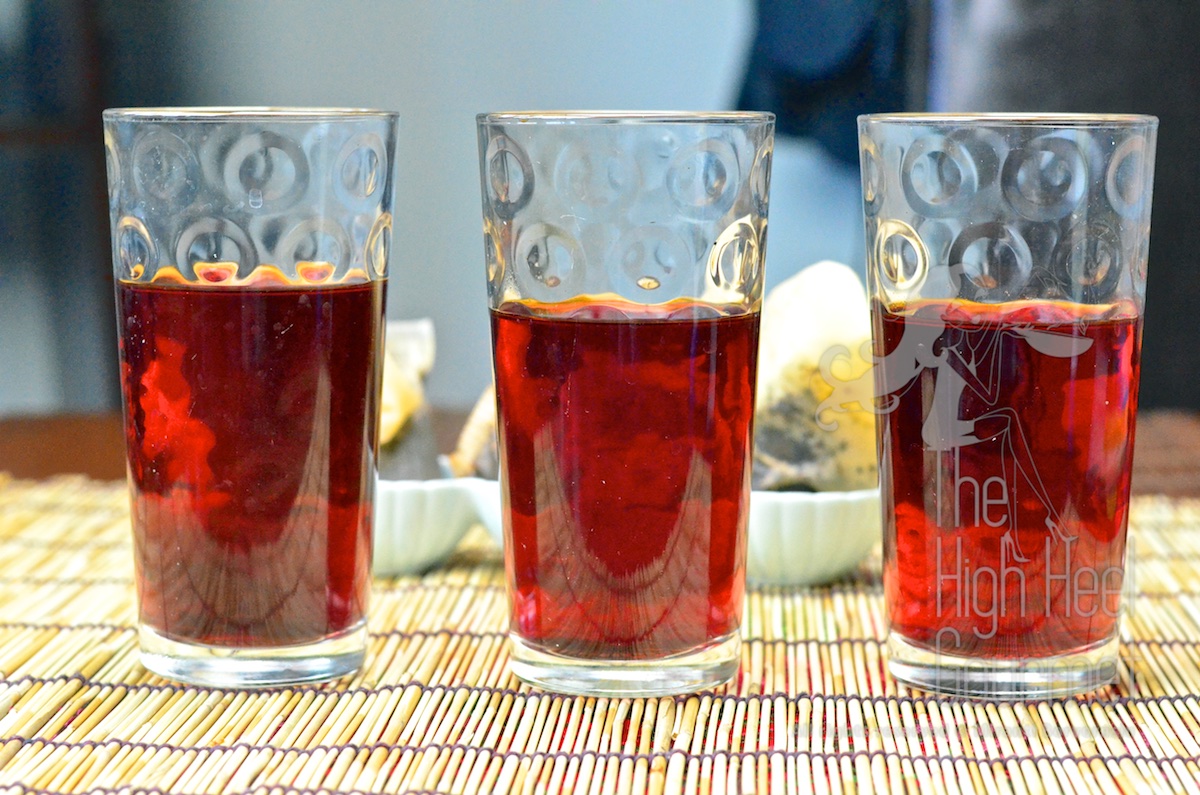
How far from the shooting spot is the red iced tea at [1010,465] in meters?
0.59

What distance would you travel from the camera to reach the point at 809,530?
786 mm

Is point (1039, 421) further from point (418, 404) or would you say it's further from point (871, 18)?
point (871, 18)

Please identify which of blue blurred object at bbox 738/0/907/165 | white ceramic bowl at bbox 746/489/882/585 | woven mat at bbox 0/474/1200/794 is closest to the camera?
woven mat at bbox 0/474/1200/794

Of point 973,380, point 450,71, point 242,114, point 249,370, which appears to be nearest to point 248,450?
point 249,370

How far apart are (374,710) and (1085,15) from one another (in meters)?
1.93

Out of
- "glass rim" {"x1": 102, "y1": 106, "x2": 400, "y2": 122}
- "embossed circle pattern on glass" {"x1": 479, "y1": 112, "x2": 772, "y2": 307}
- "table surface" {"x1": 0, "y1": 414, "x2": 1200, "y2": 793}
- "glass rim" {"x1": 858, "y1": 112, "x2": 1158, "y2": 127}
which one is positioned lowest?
"table surface" {"x1": 0, "y1": 414, "x2": 1200, "y2": 793}

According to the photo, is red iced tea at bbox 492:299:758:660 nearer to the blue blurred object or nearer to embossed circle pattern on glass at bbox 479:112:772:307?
embossed circle pattern on glass at bbox 479:112:772:307

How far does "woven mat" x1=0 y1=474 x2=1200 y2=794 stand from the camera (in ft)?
1.73

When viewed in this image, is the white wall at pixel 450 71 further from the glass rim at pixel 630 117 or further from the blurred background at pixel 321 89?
the glass rim at pixel 630 117

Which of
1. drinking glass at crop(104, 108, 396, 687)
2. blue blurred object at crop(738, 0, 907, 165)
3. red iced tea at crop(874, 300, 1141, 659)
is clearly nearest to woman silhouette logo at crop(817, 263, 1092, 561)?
red iced tea at crop(874, 300, 1141, 659)

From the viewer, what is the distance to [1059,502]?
23.7 inches

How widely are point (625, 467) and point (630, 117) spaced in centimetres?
15

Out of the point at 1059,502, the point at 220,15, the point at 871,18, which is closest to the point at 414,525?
the point at 1059,502

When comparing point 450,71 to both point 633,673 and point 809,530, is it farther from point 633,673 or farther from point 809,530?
point 633,673
